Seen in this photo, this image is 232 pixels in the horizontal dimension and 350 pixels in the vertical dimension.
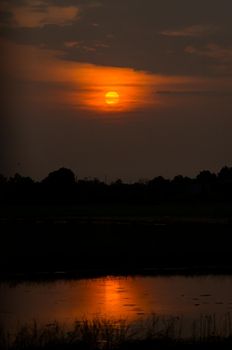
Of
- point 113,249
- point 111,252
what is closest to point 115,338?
point 111,252

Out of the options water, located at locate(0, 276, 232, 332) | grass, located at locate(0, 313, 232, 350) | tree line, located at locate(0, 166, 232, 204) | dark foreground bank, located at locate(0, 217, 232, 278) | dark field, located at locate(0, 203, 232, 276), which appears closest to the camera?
grass, located at locate(0, 313, 232, 350)

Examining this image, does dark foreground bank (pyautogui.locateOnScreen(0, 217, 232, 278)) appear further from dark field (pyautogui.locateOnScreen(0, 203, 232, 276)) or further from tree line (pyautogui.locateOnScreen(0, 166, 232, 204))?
tree line (pyautogui.locateOnScreen(0, 166, 232, 204))

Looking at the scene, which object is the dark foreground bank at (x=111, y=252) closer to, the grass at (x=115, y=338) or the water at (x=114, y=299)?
the water at (x=114, y=299)

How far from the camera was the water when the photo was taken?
1659cm

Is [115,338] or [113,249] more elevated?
[113,249]

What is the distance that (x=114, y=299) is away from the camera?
19.2 m

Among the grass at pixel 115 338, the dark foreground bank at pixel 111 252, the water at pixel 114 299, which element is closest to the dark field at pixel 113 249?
the dark foreground bank at pixel 111 252

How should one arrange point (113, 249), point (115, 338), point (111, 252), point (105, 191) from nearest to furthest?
point (115, 338), point (111, 252), point (113, 249), point (105, 191)

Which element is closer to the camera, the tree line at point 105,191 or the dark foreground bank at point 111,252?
the dark foreground bank at point 111,252

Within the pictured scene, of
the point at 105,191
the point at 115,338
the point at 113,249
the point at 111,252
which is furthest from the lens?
the point at 105,191

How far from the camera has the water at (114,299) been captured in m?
16.6

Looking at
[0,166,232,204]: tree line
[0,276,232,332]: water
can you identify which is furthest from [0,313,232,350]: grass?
[0,166,232,204]: tree line

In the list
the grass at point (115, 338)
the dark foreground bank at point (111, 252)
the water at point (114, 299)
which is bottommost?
the grass at point (115, 338)

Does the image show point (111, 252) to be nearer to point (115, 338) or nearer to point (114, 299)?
point (114, 299)
